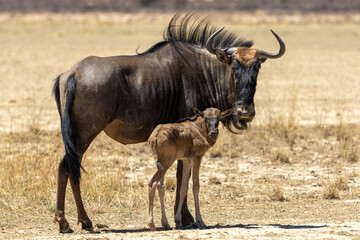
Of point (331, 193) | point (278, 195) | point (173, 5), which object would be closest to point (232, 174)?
point (278, 195)

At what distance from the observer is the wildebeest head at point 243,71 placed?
853 cm

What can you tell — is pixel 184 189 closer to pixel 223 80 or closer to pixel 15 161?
pixel 223 80

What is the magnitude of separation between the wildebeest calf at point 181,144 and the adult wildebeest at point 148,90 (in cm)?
39

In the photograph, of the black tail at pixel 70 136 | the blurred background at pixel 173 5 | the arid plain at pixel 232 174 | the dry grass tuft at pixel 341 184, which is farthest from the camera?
Result: the blurred background at pixel 173 5

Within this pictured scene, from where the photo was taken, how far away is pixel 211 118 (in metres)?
8.30

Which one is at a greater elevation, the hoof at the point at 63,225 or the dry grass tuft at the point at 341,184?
the dry grass tuft at the point at 341,184

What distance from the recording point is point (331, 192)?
1027 centimetres

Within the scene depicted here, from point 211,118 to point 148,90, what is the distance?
3.07 ft

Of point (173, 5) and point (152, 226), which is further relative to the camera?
point (173, 5)

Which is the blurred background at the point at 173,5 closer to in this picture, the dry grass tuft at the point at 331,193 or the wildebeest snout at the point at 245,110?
the dry grass tuft at the point at 331,193

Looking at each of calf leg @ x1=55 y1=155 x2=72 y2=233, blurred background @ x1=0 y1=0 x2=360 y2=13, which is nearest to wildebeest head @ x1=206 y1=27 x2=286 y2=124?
calf leg @ x1=55 y1=155 x2=72 y2=233

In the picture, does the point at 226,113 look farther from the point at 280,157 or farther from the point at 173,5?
the point at 173,5

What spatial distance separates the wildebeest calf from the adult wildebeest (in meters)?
0.39

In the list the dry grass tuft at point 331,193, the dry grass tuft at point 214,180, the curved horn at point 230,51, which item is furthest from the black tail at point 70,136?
the dry grass tuft at point 331,193
